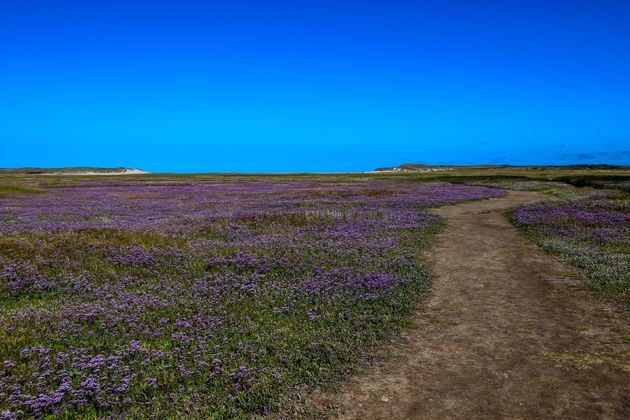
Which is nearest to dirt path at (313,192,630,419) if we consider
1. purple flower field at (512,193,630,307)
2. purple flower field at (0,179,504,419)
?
purple flower field at (0,179,504,419)

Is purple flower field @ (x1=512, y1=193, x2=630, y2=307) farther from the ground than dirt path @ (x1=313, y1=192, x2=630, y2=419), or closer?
farther from the ground

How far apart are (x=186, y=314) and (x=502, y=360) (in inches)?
302

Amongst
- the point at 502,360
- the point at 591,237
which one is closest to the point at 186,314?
the point at 502,360

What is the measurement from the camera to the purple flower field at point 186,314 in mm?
7465

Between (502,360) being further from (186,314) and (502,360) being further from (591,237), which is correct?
(591,237)

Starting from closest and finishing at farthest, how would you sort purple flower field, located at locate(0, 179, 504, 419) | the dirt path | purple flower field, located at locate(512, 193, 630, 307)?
the dirt path
purple flower field, located at locate(0, 179, 504, 419)
purple flower field, located at locate(512, 193, 630, 307)

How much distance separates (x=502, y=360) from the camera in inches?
348

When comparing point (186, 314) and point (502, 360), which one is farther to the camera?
point (186, 314)

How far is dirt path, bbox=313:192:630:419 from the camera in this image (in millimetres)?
7195

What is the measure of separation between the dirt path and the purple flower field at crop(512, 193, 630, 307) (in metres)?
1.32

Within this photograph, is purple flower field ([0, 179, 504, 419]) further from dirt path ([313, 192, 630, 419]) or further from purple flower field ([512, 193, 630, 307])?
Result: purple flower field ([512, 193, 630, 307])

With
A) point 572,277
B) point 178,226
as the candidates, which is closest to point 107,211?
point 178,226

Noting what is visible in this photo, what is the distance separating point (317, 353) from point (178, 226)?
63.1 feet

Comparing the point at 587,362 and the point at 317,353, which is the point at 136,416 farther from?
the point at 587,362
